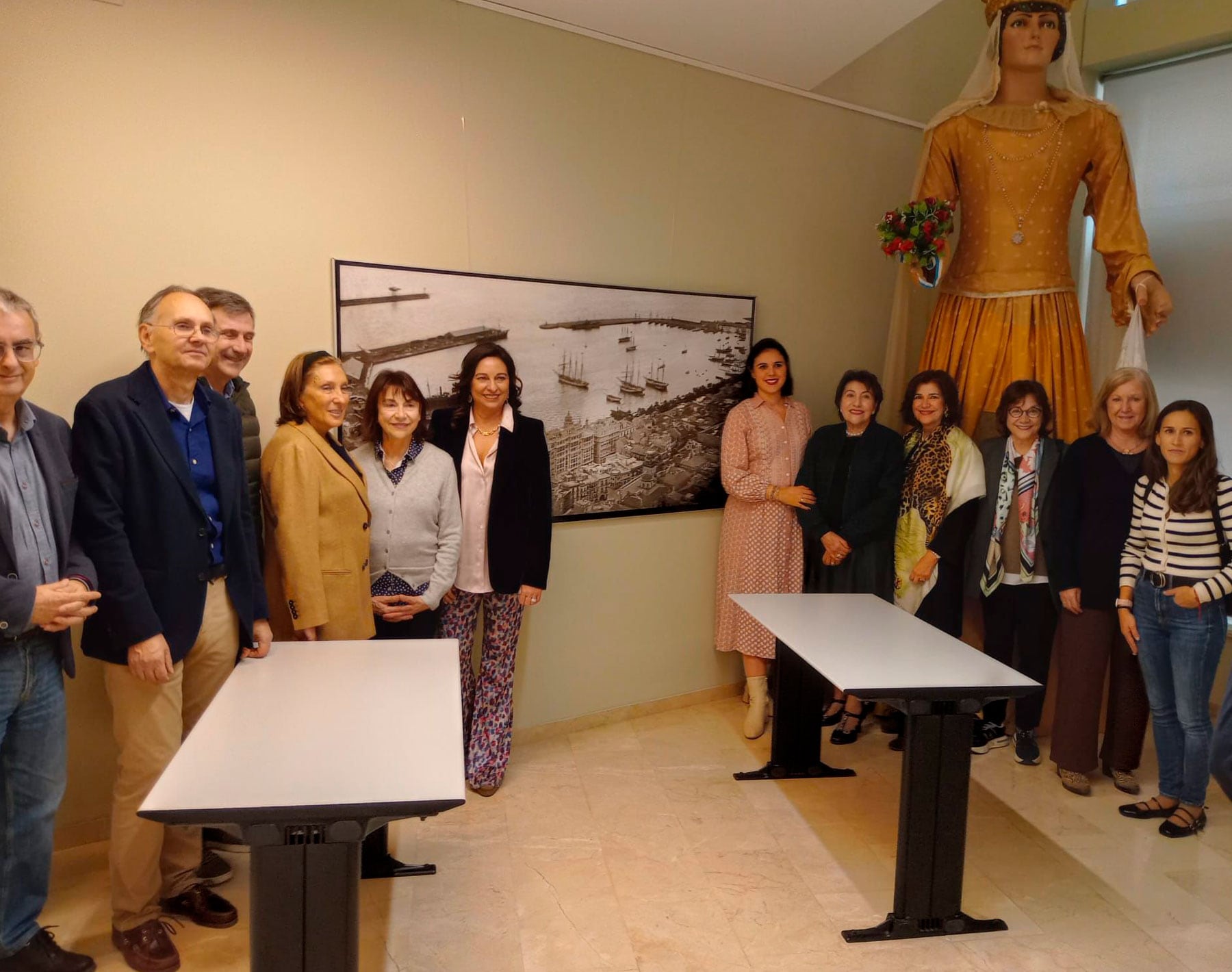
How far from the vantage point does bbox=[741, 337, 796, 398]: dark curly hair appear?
366 centimetres

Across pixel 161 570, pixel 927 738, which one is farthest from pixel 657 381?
pixel 161 570

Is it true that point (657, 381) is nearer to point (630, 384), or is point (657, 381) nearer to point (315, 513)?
point (630, 384)

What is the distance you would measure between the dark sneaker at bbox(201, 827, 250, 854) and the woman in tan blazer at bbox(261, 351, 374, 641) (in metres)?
0.66

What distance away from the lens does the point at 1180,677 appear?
282cm

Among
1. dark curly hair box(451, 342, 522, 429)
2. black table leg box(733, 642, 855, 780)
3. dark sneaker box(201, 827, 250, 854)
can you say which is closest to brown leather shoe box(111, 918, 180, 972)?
dark sneaker box(201, 827, 250, 854)

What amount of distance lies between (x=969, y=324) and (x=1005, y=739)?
5.58 feet

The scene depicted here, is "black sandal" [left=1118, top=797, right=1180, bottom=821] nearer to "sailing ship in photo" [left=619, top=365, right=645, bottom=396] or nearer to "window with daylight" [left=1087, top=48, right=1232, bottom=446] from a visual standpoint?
"window with daylight" [left=1087, top=48, right=1232, bottom=446]

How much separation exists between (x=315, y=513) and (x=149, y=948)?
109 centimetres

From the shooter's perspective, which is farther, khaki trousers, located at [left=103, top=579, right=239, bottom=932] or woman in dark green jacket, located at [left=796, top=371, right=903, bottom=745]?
woman in dark green jacket, located at [left=796, top=371, right=903, bottom=745]

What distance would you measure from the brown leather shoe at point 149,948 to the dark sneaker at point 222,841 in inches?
17.4

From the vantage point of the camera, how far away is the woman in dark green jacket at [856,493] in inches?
A: 135

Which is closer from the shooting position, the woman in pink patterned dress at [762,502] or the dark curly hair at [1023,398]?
the dark curly hair at [1023,398]

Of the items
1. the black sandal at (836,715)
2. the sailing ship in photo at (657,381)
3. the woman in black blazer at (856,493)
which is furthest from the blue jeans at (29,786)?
the black sandal at (836,715)

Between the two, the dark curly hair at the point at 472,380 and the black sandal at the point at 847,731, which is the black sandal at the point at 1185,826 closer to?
the black sandal at the point at 847,731
